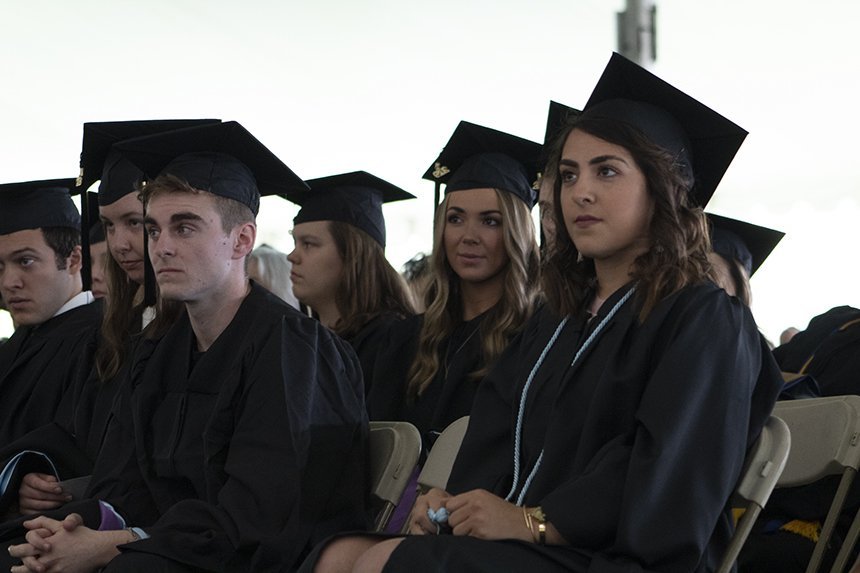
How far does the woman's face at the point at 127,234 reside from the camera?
167 inches

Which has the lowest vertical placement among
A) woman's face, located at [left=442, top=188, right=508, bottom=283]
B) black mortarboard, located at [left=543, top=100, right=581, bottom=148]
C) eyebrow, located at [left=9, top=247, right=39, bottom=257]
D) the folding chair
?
eyebrow, located at [left=9, top=247, right=39, bottom=257]

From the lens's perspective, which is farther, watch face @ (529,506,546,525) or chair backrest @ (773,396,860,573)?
chair backrest @ (773,396,860,573)

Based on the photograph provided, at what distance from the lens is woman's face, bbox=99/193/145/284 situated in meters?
4.25

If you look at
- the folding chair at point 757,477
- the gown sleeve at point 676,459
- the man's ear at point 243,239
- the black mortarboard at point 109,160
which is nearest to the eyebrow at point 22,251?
the black mortarboard at point 109,160

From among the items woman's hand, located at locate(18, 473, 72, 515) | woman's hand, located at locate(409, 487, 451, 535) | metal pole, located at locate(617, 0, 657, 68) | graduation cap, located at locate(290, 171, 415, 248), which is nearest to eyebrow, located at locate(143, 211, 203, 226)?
woman's hand, located at locate(18, 473, 72, 515)

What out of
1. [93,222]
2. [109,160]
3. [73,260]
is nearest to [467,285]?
[109,160]

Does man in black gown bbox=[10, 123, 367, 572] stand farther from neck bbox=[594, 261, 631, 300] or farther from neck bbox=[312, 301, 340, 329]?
neck bbox=[312, 301, 340, 329]

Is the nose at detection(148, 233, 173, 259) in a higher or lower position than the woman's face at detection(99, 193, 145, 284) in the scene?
higher

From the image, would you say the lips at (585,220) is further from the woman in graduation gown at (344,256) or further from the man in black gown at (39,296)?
the man in black gown at (39,296)

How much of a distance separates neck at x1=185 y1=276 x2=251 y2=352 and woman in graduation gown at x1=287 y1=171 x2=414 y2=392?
1333 millimetres

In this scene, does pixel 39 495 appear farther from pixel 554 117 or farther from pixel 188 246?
pixel 554 117

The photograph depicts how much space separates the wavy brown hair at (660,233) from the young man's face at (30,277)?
2.72 meters

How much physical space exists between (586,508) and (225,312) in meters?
A: 1.53

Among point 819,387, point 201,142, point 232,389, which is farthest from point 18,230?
point 819,387
